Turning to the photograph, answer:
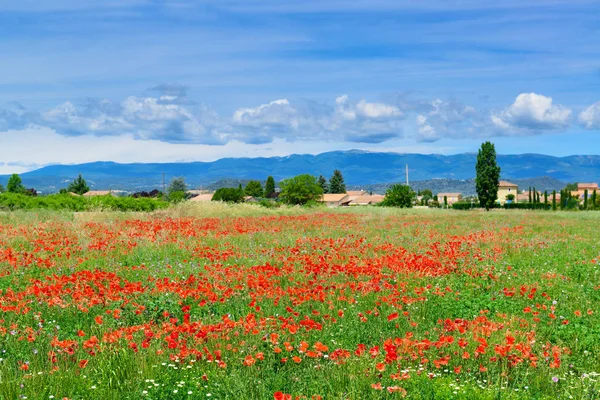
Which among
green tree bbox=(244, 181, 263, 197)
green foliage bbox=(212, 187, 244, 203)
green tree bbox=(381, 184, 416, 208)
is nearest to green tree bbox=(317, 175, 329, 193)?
green tree bbox=(244, 181, 263, 197)

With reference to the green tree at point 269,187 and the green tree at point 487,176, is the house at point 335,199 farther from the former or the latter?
the green tree at point 487,176

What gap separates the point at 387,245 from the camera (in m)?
15.4

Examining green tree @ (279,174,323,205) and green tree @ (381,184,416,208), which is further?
green tree @ (279,174,323,205)

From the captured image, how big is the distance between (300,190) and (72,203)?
6667 centimetres

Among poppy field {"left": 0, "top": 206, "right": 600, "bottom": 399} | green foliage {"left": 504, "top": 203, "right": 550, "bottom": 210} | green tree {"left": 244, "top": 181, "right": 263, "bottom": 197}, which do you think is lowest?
green foliage {"left": 504, "top": 203, "right": 550, "bottom": 210}

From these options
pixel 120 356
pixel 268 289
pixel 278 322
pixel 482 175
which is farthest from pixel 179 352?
pixel 482 175

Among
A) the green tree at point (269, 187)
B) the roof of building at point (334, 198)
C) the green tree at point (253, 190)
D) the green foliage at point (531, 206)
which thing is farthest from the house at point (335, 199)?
the green foliage at point (531, 206)

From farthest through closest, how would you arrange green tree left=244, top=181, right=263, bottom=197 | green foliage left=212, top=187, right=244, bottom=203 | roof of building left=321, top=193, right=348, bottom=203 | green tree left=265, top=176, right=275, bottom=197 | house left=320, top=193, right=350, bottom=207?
1. green tree left=265, top=176, right=275, bottom=197
2. green tree left=244, top=181, right=263, bottom=197
3. roof of building left=321, top=193, right=348, bottom=203
4. house left=320, top=193, right=350, bottom=207
5. green foliage left=212, top=187, right=244, bottom=203

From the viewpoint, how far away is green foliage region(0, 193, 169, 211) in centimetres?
3288

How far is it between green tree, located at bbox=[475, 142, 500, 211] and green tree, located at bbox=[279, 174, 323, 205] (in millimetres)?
28328

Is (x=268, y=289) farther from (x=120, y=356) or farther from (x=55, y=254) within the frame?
(x=55, y=254)

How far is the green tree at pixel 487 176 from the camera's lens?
92.9m

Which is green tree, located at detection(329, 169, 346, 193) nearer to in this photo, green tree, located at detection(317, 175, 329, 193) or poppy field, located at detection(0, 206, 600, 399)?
green tree, located at detection(317, 175, 329, 193)

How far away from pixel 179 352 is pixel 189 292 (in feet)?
8.87
